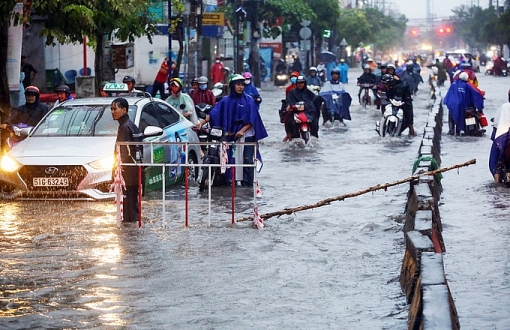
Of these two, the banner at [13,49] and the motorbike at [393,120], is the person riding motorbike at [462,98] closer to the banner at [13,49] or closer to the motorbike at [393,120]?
the motorbike at [393,120]

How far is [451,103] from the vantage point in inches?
1029

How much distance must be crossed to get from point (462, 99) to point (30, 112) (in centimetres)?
1151

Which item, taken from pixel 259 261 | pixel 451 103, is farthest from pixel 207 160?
pixel 451 103

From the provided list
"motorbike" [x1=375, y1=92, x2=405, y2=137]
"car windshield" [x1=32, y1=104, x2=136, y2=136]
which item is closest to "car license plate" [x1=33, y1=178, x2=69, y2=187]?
"car windshield" [x1=32, y1=104, x2=136, y2=136]

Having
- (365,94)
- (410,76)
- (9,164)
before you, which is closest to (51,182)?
(9,164)

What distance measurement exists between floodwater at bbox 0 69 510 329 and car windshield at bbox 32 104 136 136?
48.2 inches

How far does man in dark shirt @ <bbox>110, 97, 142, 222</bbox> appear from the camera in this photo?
12.9 metres

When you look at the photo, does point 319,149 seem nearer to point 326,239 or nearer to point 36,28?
point 36,28

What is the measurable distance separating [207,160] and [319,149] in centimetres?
769

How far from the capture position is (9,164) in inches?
578

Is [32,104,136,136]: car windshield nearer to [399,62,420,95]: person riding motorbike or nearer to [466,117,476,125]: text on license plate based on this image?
[466,117,476,125]: text on license plate

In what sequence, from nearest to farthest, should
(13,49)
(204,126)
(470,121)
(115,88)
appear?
(13,49), (204,126), (115,88), (470,121)

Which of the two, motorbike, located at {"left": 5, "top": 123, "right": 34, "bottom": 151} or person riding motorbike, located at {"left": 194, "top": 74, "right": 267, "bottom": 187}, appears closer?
motorbike, located at {"left": 5, "top": 123, "right": 34, "bottom": 151}

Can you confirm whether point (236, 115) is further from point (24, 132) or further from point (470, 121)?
point (470, 121)
